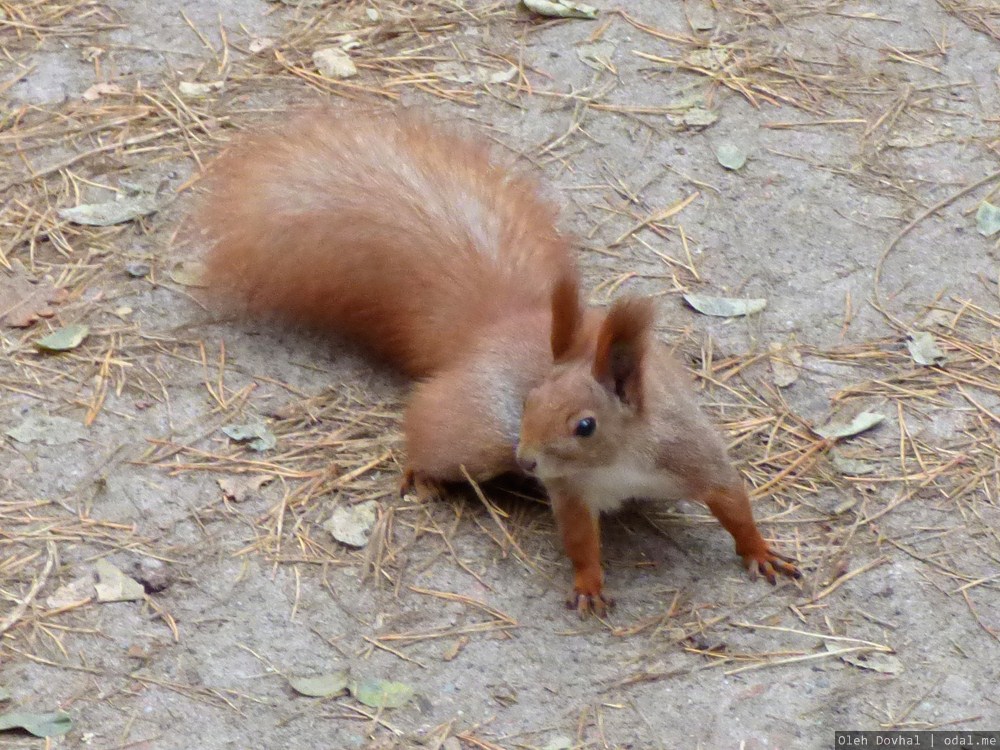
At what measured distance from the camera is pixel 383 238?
2.69 meters

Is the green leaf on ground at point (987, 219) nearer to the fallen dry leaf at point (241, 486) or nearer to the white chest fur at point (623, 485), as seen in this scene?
the white chest fur at point (623, 485)

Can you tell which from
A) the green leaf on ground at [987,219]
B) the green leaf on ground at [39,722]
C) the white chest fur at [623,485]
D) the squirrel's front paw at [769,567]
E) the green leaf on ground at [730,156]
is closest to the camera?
the green leaf on ground at [39,722]

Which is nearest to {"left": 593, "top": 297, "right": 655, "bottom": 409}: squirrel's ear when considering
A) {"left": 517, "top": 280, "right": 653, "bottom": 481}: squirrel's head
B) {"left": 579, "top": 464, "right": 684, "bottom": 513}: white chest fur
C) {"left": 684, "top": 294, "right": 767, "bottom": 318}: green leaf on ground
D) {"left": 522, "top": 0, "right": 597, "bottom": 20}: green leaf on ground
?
{"left": 517, "top": 280, "right": 653, "bottom": 481}: squirrel's head

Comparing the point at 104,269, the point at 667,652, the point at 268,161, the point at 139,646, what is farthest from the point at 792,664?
the point at 104,269

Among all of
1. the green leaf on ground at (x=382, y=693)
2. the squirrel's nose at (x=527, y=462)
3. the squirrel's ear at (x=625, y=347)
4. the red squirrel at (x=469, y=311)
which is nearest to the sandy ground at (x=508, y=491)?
the green leaf on ground at (x=382, y=693)

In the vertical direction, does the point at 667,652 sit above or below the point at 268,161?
below

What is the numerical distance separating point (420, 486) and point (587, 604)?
1.45 feet

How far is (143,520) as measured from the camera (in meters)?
2.47

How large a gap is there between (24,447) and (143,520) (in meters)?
0.33

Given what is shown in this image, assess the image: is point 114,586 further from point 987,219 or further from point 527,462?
point 987,219

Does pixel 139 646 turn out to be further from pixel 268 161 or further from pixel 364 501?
pixel 268 161

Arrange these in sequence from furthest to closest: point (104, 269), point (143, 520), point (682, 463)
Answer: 1. point (104, 269)
2. point (143, 520)
3. point (682, 463)

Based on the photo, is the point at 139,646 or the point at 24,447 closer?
the point at 139,646

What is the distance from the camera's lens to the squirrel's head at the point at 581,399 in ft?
7.19
